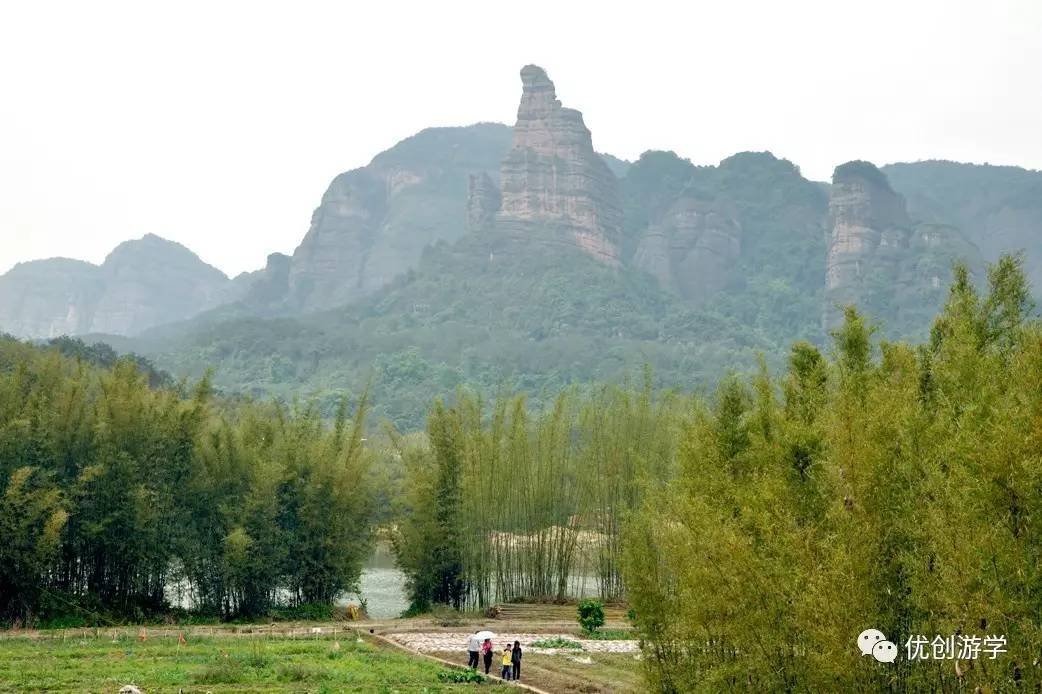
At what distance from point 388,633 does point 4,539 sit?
737cm

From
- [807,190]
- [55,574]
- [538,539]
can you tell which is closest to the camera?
[55,574]

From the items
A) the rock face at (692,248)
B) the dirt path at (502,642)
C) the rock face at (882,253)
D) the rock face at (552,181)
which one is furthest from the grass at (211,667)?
the rock face at (692,248)

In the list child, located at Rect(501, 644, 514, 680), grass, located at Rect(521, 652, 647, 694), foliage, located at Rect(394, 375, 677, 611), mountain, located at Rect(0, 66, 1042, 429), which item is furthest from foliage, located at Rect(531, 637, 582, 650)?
mountain, located at Rect(0, 66, 1042, 429)

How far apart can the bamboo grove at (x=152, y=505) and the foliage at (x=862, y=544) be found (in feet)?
42.0

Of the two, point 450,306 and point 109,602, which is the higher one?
point 450,306

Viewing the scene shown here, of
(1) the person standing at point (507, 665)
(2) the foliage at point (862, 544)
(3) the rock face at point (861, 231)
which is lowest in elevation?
(1) the person standing at point (507, 665)

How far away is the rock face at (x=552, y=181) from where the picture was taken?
514 ft

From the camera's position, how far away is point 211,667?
15148 millimetres

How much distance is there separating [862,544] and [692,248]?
170805 millimetres

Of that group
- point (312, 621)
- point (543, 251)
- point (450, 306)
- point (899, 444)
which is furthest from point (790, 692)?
point (543, 251)

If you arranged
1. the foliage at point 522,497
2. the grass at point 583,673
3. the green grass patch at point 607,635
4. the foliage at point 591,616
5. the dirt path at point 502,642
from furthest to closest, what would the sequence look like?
the foliage at point 522,497, the foliage at point 591,616, the green grass patch at point 607,635, the dirt path at point 502,642, the grass at point 583,673

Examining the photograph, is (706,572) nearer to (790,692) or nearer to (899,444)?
(790,692)

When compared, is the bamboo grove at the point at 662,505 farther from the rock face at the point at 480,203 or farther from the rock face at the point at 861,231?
the rock face at the point at 480,203

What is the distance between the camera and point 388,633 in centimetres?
2112
